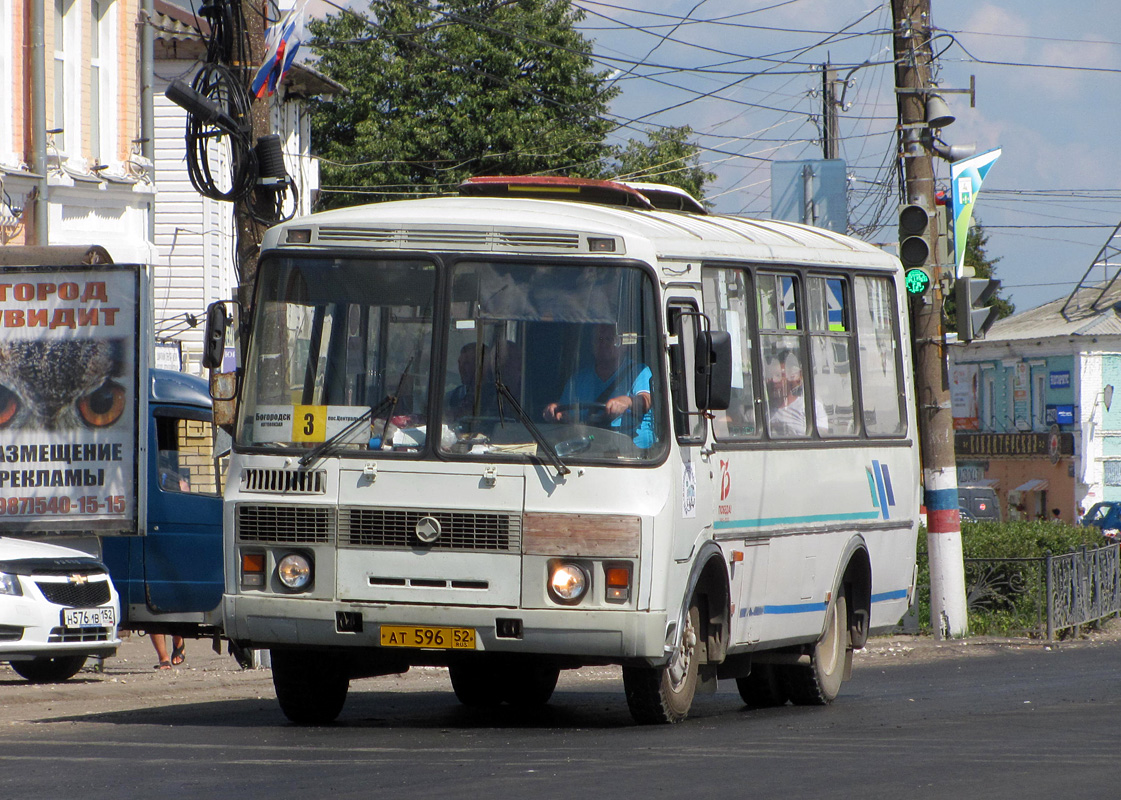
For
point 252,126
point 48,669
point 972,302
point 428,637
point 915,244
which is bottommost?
point 48,669

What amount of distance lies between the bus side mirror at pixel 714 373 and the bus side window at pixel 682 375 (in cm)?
9

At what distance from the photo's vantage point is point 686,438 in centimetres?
1007

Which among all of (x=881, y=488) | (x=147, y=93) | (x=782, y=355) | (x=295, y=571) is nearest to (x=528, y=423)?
(x=295, y=571)

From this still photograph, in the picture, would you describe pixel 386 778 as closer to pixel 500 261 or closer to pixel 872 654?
pixel 500 261

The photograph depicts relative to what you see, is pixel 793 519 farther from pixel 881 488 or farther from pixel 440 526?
pixel 440 526

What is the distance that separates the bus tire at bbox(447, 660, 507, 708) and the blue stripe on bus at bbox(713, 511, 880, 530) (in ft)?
6.19

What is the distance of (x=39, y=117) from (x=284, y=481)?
1490 cm

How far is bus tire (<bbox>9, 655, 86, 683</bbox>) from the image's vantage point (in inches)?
604

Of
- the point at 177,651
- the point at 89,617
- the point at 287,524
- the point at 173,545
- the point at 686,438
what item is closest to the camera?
the point at 287,524

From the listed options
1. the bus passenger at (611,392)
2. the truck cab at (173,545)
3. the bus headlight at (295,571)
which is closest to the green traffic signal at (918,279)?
the truck cab at (173,545)

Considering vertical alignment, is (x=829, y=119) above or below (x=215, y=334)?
above

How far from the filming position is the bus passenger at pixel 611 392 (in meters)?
9.77

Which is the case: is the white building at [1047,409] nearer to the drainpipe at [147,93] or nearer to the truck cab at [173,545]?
the drainpipe at [147,93]

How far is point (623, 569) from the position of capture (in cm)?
962
